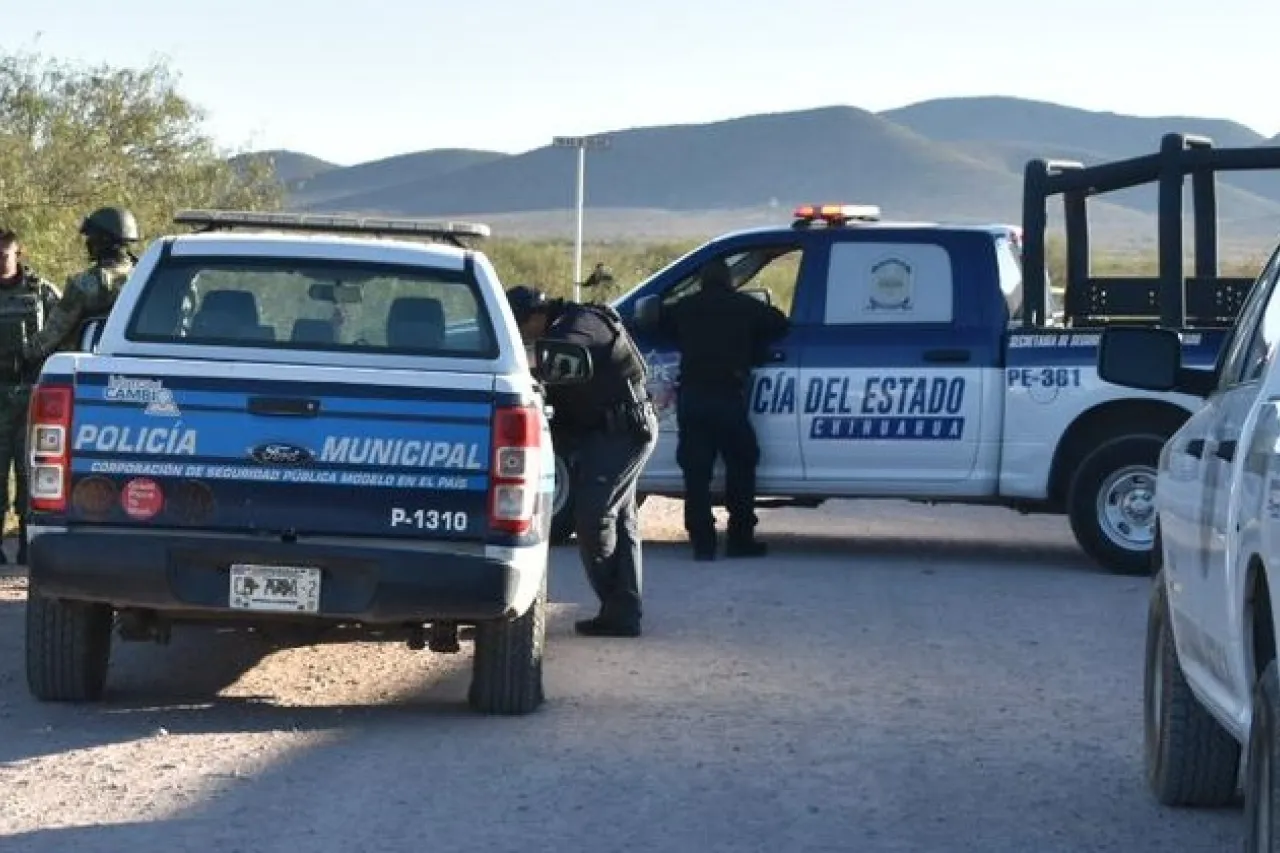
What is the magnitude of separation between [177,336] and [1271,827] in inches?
211

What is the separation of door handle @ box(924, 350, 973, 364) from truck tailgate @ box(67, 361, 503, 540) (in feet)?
21.3

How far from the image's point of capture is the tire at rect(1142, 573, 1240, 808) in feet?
25.0

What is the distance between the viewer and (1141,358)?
24.5 ft

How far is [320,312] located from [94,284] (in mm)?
3499

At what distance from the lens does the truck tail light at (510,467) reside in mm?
8758

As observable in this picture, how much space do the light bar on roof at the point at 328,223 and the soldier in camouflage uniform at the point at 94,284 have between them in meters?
2.68

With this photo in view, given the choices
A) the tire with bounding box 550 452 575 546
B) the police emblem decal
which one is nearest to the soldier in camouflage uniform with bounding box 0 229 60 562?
the tire with bounding box 550 452 575 546

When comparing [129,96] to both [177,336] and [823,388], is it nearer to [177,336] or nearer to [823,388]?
[823,388]

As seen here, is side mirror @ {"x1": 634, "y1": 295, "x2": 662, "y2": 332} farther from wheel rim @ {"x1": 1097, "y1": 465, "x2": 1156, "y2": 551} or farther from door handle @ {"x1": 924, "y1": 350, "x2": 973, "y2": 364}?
wheel rim @ {"x1": 1097, "y1": 465, "x2": 1156, "y2": 551}

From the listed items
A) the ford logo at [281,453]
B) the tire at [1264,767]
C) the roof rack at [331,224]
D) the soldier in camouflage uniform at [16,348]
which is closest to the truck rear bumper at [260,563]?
the ford logo at [281,453]

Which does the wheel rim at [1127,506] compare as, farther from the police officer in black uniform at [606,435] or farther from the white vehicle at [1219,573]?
the white vehicle at [1219,573]

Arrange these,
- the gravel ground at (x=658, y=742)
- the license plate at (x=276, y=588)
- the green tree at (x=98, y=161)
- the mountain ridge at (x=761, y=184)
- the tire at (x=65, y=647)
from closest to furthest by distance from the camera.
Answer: the gravel ground at (x=658, y=742) → the license plate at (x=276, y=588) → the tire at (x=65, y=647) → the green tree at (x=98, y=161) → the mountain ridge at (x=761, y=184)

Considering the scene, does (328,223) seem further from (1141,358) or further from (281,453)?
(1141,358)

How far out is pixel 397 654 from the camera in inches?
443
